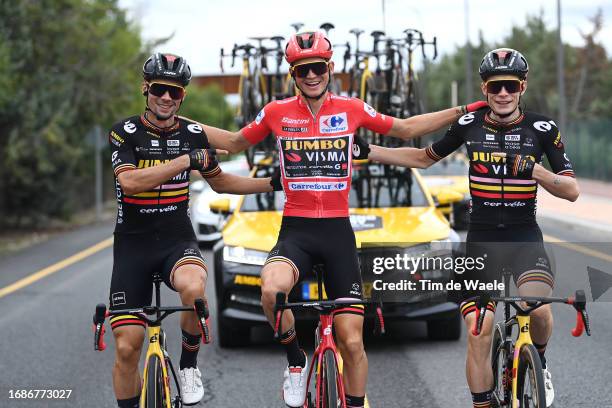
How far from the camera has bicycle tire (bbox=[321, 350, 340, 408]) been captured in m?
5.56

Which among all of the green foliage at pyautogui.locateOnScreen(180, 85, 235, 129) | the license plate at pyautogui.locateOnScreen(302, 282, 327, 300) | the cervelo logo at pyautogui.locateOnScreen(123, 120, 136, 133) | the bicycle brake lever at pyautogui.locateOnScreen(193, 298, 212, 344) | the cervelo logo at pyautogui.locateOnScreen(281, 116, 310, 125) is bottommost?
the license plate at pyautogui.locateOnScreen(302, 282, 327, 300)

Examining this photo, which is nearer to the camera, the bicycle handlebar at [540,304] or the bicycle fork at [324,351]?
the bicycle handlebar at [540,304]

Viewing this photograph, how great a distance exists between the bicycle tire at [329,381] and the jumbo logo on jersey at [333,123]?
1265mm

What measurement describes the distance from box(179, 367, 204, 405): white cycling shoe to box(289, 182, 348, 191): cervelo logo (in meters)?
1.23

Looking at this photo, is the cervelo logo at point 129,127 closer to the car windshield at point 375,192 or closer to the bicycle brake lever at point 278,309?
the bicycle brake lever at point 278,309

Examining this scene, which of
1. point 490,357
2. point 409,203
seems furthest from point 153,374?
point 409,203

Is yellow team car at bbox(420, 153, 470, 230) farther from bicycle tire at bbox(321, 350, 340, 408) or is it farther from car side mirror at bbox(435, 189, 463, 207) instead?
bicycle tire at bbox(321, 350, 340, 408)

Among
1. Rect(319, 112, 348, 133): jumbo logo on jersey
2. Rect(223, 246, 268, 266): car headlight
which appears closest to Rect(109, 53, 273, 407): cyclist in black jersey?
Rect(319, 112, 348, 133): jumbo logo on jersey

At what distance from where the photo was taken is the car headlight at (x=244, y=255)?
9.01 metres

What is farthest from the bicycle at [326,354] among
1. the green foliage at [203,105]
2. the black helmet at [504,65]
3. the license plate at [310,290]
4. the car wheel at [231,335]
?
the green foliage at [203,105]

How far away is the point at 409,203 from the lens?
10.5 meters

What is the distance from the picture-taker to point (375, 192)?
1072cm

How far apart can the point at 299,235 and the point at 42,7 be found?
767 inches

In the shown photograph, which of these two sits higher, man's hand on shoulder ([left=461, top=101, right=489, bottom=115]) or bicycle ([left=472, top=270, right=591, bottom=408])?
man's hand on shoulder ([left=461, top=101, right=489, bottom=115])
